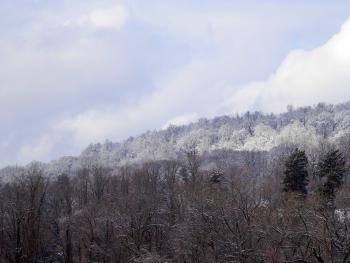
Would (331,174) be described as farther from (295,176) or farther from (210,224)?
(210,224)

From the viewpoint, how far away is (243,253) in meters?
37.0

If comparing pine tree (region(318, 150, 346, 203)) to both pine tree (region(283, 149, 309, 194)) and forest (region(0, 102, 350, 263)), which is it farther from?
pine tree (region(283, 149, 309, 194))

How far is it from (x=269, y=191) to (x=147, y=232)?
13.4 metres

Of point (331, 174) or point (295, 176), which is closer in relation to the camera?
point (331, 174)

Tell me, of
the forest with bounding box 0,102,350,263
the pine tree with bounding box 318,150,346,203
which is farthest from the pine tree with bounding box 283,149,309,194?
the pine tree with bounding box 318,150,346,203

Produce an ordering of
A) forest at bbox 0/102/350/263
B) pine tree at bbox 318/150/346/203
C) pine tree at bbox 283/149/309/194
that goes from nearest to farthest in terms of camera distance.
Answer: forest at bbox 0/102/350/263 → pine tree at bbox 318/150/346/203 → pine tree at bbox 283/149/309/194

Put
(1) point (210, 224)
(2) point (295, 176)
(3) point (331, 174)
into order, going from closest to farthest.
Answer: (1) point (210, 224)
(3) point (331, 174)
(2) point (295, 176)

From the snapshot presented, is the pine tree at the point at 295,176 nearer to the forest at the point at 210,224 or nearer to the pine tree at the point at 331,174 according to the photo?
the forest at the point at 210,224

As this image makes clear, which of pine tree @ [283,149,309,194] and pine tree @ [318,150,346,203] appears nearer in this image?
pine tree @ [318,150,346,203]

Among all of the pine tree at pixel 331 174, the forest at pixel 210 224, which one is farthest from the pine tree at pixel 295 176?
the pine tree at pixel 331 174

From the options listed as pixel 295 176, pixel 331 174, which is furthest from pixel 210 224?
pixel 331 174

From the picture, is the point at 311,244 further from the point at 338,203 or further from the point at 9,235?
the point at 9,235

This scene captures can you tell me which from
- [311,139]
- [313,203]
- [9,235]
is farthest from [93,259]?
[311,139]

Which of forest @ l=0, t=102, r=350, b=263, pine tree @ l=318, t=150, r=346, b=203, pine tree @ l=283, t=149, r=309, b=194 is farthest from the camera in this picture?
pine tree @ l=283, t=149, r=309, b=194
